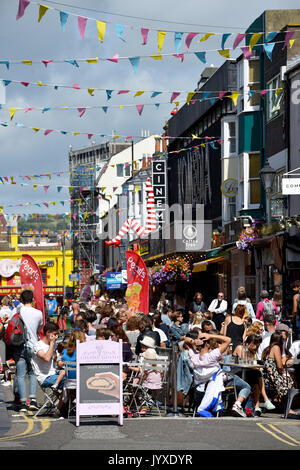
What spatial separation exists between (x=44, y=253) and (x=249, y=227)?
210 ft

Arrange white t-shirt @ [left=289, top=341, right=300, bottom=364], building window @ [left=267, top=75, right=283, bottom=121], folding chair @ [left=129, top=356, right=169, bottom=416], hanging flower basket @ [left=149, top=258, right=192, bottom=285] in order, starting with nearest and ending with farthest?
white t-shirt @ [left=289, top=341, right=300, bottom=364] < folding chair @ [left=129, top=356, right=169, bottom=416] < building window @ [left=267, top=75, right=283, bottom=121] < hanging flower basket @ [left=149, top=258, right=192, bottom=285]

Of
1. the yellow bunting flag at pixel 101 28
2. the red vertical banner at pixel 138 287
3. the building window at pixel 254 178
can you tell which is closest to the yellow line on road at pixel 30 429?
the yellow bunting flag at pixel 101 28

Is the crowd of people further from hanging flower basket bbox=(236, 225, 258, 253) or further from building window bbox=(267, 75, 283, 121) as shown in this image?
building window bbox=(267, 75, 283, 121)

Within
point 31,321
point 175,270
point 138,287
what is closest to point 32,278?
point 138,287

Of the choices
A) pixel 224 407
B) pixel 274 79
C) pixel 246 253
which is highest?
pixel 274 79

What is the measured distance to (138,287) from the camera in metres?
26.1

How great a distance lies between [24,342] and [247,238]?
1636 centimetres

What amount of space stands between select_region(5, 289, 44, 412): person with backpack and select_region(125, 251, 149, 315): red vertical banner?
9796 mm

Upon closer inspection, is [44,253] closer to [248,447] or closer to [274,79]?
[274,79]

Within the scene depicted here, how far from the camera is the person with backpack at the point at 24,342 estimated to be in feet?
50.5

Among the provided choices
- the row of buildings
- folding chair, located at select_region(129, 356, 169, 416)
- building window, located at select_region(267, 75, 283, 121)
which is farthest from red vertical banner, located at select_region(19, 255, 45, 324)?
building window, located at select_region(267, 75, 283, 121)

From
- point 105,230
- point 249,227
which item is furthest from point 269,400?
point 105,230

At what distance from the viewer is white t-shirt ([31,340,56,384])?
15.0m
